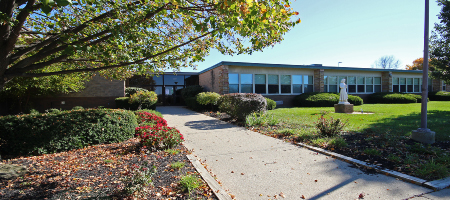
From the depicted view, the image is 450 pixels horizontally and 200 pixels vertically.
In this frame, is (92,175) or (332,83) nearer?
(92,175)

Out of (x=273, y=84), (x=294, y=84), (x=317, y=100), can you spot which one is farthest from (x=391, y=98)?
(x=273, y=84)

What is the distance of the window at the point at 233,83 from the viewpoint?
57.2ft

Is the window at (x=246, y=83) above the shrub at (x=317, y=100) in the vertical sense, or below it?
above

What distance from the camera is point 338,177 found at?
3795 mm

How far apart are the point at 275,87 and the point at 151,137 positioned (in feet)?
49.3

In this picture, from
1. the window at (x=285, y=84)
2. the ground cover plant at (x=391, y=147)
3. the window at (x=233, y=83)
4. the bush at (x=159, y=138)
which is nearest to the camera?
the ground cover plant at (x=391, y=147)

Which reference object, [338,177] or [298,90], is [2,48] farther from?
[298,90]

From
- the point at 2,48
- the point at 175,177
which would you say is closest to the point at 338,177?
the point at 175,177

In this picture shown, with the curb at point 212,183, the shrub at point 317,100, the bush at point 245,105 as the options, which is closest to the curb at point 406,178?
the curb at point 212,183

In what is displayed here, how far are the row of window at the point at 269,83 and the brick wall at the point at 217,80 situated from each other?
2.70 ft

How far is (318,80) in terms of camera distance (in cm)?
2011

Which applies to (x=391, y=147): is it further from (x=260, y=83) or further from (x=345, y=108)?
(x=260, y=83)

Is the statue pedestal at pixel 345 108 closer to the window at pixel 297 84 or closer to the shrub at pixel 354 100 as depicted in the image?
the shrub at pixel 354 100

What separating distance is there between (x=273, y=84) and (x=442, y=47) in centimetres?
1019
